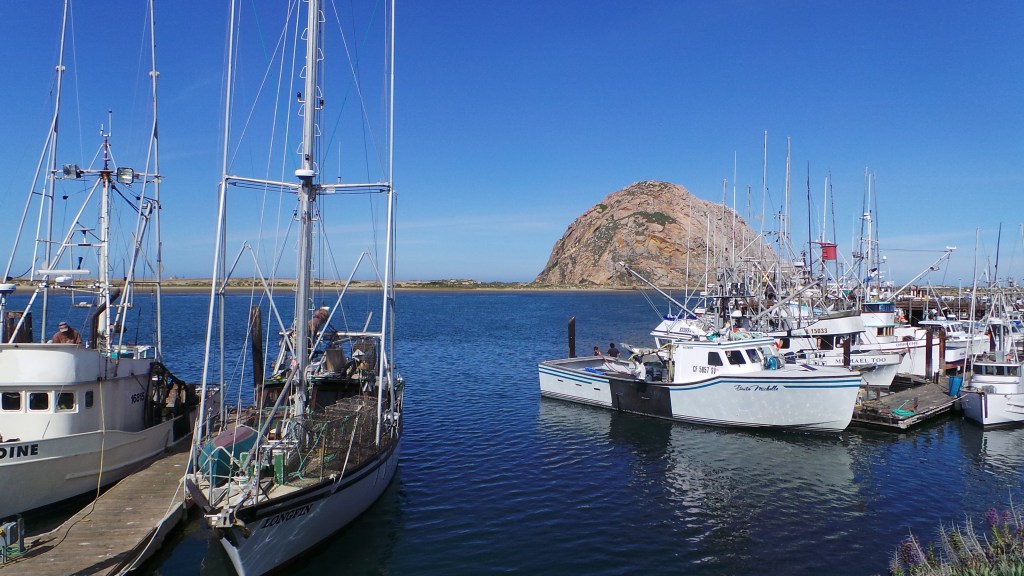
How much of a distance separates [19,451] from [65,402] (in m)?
1.80

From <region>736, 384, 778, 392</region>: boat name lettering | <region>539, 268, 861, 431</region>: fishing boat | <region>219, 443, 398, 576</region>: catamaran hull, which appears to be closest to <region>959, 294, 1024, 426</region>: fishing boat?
<region>539, 268, 861, 431</region>: fishing boat

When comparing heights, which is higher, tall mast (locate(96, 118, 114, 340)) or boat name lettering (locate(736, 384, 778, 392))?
tall mast (locate(96, 118, 114, 340))

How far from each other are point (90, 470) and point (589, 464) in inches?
570

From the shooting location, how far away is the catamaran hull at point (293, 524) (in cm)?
Answer: 1149

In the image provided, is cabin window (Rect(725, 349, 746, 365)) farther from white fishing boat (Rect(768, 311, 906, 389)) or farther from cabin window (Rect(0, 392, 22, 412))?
cabin window (Rect(0, 392, 22, 412))

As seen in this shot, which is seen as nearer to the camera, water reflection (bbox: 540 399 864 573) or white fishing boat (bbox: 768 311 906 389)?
water reflection (bbox: 540 399 864 573)

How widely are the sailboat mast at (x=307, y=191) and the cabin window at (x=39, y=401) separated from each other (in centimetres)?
710

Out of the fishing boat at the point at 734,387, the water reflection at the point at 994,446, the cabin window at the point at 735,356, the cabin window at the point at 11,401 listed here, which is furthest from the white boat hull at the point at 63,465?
the water reflection at the point at 994,446

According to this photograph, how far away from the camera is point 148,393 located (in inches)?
766

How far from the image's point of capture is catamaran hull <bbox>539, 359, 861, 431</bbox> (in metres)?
23.7

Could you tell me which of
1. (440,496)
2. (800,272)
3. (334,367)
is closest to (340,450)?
(440,496)

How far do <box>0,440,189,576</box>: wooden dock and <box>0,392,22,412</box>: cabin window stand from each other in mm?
3219

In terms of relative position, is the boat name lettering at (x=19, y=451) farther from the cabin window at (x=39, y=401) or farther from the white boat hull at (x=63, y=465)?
the cabin window at (x=39, y=401)

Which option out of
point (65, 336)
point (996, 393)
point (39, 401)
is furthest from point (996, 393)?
point (65, 336)
